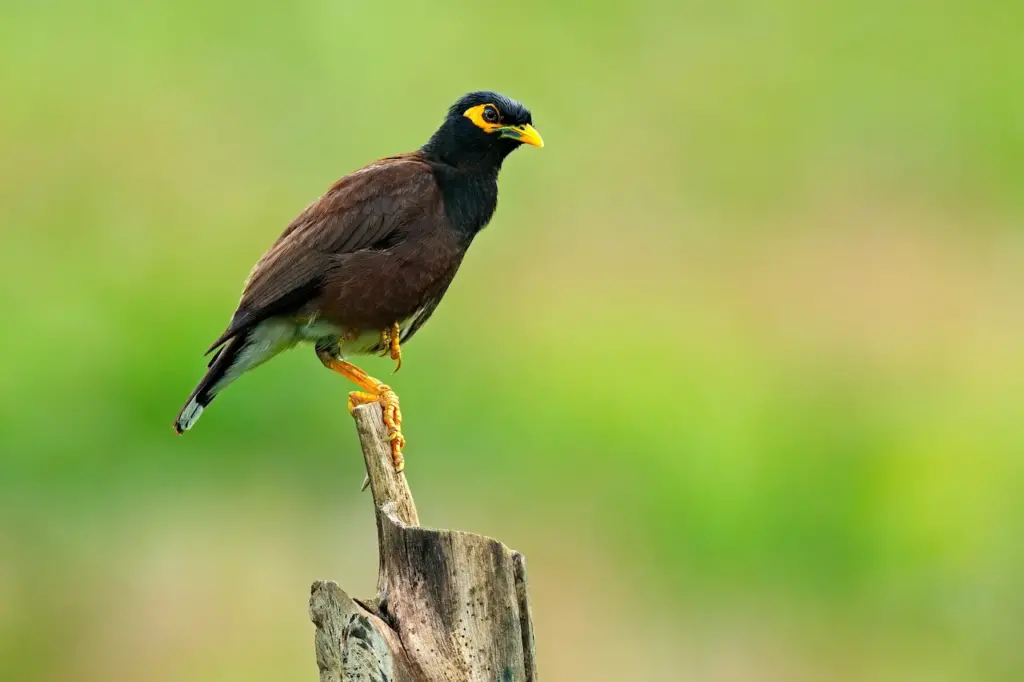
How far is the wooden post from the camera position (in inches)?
210

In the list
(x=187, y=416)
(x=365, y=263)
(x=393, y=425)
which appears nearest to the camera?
(x=393, y=425)

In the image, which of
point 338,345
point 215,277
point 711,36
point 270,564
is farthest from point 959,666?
point 711,36

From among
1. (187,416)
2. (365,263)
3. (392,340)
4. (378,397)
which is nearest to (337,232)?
(365,263)

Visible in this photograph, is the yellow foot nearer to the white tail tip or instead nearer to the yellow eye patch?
the white tail tip

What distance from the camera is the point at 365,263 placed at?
24.3ft

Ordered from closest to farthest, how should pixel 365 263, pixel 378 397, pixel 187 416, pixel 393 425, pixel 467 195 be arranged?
pixel 393 425 → pixel 378 397 → pixel 365 263 → pixel 187 416 → pixel 467 195

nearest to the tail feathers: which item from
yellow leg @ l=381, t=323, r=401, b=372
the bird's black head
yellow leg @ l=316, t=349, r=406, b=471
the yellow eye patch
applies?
yellow leg @ l=316, t=349, r=406, b=471

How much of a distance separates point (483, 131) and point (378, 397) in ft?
4.80

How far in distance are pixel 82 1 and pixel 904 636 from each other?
12.0m

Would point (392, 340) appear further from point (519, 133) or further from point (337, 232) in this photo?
point (519, 133)

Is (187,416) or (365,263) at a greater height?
(365,263)

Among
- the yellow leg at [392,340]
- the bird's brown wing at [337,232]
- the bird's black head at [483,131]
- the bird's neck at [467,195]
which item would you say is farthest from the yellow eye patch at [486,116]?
the yellow leg at [392,340]

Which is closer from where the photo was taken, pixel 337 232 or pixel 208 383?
pixel 337 232

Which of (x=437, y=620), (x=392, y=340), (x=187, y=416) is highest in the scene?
(x=392, y=340)
